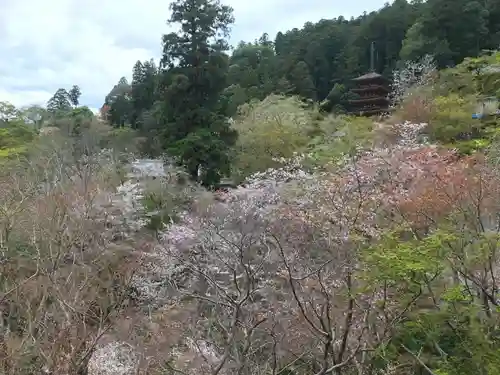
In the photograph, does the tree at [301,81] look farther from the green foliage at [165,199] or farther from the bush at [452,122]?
the green foliage at [165,199]

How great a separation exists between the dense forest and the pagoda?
2805 mm

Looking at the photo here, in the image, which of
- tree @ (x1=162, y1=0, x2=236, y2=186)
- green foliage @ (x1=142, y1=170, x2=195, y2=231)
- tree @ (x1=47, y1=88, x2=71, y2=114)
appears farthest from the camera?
tree @ (x1=47, y1=88, x2=71, y2=114)

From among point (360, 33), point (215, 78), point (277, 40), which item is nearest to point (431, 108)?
Result: point (215, 78)

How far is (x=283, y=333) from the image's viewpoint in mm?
7016

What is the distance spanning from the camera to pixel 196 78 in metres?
15.2

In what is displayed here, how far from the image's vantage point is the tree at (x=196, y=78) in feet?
48.8

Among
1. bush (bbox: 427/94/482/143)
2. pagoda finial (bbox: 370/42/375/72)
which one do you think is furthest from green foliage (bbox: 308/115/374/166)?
pagoda finial (bbox: 370/42/375/72)

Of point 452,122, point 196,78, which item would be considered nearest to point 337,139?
point 452,122

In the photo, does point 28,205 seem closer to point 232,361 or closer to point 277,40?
point 232,361

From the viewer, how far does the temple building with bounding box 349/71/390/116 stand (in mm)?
23172

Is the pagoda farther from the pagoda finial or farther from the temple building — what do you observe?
the pagoda finial

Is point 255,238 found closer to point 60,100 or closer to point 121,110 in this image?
point 121,110

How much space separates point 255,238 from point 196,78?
28.1 feet

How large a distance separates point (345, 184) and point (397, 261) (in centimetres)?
250
